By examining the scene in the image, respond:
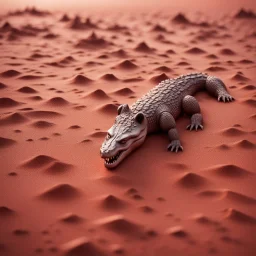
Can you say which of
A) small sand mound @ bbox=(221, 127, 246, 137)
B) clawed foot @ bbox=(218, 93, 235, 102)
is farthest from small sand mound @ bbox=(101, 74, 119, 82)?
small sand mound @ bbox=(221, 127, 246, 137)

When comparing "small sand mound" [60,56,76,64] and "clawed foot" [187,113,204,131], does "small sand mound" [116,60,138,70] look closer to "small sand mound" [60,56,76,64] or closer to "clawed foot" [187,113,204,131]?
"small sand mound" [60,56,76,64]

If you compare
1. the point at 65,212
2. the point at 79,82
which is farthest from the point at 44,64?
the point at 65,212

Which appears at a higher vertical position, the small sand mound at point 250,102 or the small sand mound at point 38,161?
the small sand mound at point 250,102

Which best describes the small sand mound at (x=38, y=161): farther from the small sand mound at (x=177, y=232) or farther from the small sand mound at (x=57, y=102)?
the small sand mound at (x=177, y=232)

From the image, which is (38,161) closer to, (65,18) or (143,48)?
(143,48)

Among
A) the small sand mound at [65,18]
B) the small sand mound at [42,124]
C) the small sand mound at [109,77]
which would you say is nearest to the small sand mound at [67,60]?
the small sand mound at [109,77]

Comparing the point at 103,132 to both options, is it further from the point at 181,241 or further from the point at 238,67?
the point at 238,67

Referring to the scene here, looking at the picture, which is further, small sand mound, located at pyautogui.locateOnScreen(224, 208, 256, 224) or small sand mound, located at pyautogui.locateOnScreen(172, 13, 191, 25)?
small sand mound, located at pyautogui.locateOnScreen(172, 13, 191, 25)
